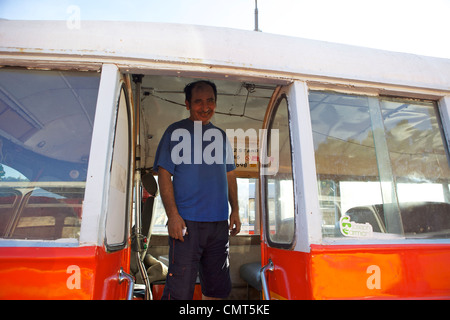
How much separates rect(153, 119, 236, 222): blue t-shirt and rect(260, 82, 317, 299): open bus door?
34 cm

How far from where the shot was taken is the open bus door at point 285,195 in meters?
1.40

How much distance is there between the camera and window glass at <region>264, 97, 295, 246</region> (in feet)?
5.54

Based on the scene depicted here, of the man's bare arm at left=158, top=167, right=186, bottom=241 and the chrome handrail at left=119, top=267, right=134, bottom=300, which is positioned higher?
the man's bare arm at left=158, top=167, right=186, bottom=241

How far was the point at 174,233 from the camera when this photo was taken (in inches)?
67.9

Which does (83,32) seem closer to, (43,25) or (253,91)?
(43,25)

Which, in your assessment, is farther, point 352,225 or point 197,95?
point 197,95

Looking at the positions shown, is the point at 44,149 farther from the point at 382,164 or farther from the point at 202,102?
the point at 382,164

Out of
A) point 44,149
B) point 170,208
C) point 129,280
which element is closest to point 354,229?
point 170,208

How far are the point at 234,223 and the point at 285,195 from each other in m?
0.51

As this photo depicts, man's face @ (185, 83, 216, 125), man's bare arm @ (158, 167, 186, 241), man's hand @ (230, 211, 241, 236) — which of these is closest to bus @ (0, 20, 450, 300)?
man's bare arm @ (158, 167, 186, 241)

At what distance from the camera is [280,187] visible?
192cm

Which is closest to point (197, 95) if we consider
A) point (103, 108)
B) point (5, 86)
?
point (103, 108)

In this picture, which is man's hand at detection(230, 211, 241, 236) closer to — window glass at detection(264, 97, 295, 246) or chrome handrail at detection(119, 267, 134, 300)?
window glass at detection(264, 97, 295, 246)

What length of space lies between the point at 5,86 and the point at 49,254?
0.90m
